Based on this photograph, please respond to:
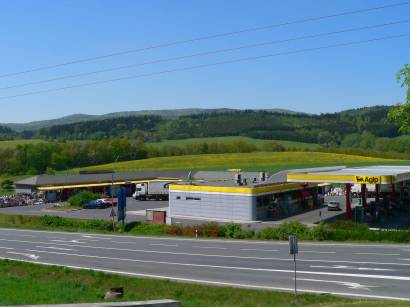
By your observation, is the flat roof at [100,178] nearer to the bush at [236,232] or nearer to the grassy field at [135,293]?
the bush at [236,232]

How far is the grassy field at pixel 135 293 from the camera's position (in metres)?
19.0

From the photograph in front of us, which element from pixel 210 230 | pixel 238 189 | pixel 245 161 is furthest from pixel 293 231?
pixel 245 161

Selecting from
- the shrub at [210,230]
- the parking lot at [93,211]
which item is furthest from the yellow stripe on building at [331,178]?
the parking lot at [93,211]

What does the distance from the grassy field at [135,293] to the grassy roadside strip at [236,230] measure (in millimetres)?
15056

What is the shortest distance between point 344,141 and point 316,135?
15.3m

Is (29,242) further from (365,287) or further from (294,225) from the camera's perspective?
(365,287)

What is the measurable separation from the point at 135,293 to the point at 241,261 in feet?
26.4

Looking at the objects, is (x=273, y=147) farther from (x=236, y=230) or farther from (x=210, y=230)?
(x=236, y=230)

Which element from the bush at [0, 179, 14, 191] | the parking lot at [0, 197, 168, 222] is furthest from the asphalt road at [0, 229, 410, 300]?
the bush at [0, 179, 14, 191]

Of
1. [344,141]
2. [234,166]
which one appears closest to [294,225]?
[234,166]

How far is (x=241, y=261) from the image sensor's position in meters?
29.9

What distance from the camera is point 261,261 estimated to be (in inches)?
1164

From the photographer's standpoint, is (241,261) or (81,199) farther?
(81,199)

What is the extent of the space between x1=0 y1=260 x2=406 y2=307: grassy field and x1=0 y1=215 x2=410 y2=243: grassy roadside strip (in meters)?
15.1
